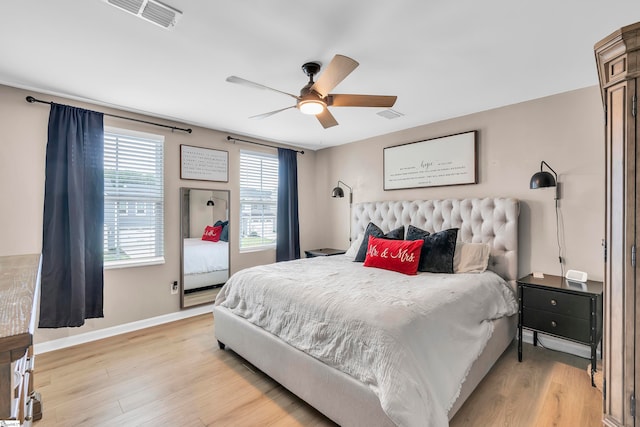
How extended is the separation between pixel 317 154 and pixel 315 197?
2.55 feet

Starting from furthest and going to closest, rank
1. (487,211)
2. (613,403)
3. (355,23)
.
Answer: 1. (487,211)
2. (355,23)
3. (613,403)

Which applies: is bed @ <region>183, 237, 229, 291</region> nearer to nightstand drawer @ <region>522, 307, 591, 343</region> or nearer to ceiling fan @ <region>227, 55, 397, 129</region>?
ceiling fan @ <region>227, 55, 397, 129</region>

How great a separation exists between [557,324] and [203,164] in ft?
13.5

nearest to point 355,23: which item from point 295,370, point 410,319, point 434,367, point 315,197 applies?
point 410,319

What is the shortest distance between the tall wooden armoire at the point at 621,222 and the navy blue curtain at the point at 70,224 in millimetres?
3949

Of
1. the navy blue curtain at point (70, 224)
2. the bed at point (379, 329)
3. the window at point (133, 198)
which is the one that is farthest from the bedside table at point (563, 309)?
the navy blue curtain at point (70, 224)

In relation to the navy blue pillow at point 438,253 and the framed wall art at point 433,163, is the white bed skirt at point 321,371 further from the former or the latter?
the framed wall art at point 433,163

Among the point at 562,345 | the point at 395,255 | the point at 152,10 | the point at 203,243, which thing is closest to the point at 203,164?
the point at 203,243

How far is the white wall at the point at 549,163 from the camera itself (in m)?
2.64

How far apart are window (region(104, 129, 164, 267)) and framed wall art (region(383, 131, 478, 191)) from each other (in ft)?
9.88

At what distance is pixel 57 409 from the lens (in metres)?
2.02

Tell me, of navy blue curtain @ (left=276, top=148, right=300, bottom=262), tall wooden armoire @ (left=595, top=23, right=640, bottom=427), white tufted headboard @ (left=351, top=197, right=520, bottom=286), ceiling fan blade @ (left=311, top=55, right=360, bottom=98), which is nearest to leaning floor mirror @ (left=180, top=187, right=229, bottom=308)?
navy blue curtain @ (left=276, top=148, right=300, bottom=262)

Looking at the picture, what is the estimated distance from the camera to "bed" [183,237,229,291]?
3803 mm

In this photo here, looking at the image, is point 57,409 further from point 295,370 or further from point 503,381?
point 503,381
